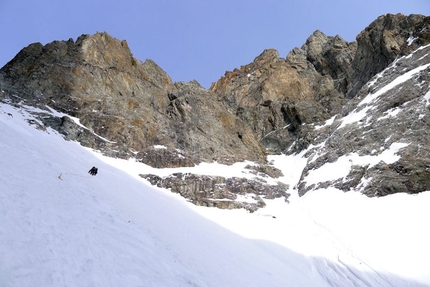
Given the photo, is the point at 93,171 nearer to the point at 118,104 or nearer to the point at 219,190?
the point at 219,190

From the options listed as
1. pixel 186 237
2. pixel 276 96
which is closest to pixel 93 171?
pixel 186 237

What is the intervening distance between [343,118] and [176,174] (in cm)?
3096

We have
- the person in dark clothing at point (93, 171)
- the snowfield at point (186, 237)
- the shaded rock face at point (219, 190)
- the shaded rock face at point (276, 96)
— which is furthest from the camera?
the shaded rock face at point (276, 96)

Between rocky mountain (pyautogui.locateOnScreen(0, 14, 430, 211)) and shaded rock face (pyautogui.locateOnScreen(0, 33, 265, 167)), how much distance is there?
21 cm

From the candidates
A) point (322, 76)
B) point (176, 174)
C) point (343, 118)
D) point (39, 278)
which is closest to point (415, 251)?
point (39, 278)

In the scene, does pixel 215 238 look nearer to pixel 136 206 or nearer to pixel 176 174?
pixel 136 206

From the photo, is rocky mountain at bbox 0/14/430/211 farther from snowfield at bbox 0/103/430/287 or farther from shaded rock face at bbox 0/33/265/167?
snowfield at bbox 0/103/430/287

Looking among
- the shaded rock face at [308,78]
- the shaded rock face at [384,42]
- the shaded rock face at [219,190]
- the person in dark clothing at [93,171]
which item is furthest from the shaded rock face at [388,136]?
the person in dark clothing at [93,171]

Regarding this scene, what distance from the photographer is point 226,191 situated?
1497 inches

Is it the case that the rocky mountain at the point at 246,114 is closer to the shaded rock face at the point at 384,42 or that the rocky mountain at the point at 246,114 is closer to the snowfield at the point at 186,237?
the shaded rock face at the point at 384,42

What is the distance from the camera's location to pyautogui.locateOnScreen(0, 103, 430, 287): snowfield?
8.25m

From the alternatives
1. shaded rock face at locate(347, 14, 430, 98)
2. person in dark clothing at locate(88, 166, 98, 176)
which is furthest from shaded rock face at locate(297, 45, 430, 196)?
person in dark clothing at locate(88, 166, 98, 176)

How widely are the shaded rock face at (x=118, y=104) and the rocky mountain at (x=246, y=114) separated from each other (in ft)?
0.67

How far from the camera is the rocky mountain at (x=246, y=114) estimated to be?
3538 cm
